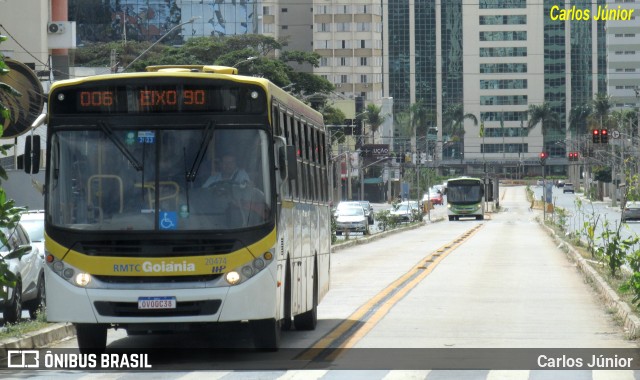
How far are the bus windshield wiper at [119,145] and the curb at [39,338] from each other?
2.72m

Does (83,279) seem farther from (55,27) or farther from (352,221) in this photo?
(55,27)

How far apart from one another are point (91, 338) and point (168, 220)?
1.66 m

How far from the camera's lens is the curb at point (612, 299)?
55.4 feet

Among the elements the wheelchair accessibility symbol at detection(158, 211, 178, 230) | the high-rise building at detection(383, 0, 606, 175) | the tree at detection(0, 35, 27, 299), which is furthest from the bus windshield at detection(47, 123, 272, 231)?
the high-rise building at detection(383, 0, 606, 175)

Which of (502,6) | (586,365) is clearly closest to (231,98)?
(586,365)

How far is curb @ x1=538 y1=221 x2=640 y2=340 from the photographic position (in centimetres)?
1689

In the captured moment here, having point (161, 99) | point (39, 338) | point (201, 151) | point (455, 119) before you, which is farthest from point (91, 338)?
point (455, 119)

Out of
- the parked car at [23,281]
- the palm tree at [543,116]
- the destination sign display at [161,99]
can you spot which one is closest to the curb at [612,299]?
the destination sign display at [161,99]

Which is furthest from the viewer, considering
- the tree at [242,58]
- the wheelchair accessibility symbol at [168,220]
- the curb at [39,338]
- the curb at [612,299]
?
the tree at [242,58]

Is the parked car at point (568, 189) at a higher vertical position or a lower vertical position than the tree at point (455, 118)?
lower

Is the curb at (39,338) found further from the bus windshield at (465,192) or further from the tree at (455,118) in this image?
the tree at (455,118)

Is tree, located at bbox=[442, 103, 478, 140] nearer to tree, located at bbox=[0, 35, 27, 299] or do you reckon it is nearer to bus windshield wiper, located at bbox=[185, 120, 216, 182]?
tree, located at bbox=[0, 35, 27, 299]

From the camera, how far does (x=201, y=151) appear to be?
13578mm

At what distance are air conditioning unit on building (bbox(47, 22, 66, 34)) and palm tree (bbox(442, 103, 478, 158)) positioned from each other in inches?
4943
